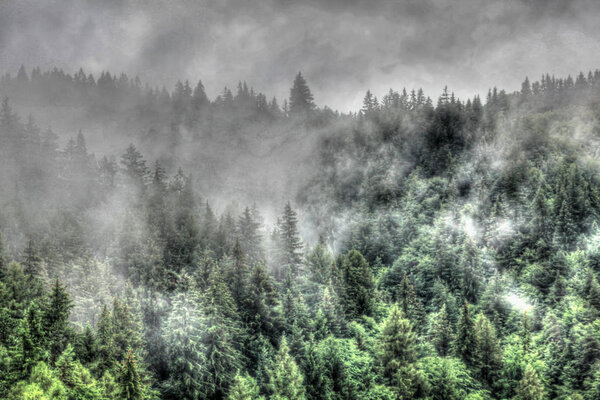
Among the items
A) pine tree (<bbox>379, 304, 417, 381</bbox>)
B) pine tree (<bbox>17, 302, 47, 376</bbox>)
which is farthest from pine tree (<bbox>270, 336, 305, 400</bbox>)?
pine tree (<bbox>17, 302, 47, 376</bbox>)

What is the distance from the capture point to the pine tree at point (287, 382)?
131ft

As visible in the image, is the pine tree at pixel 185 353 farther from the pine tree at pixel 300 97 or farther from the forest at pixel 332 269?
the pine tree at pixel 300 97

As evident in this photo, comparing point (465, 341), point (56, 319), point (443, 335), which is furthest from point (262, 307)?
point (465, 341)

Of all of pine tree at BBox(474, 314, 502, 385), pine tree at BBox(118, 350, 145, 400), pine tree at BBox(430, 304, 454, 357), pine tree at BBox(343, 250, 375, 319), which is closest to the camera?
pine tree at BBox(118, 350, 145, 400)

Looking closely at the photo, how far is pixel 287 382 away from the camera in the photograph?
133ft

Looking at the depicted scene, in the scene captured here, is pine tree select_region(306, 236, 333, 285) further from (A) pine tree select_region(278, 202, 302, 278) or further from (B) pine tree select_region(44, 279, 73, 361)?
(B) pine tree select_region(44, 279, 73, 361)

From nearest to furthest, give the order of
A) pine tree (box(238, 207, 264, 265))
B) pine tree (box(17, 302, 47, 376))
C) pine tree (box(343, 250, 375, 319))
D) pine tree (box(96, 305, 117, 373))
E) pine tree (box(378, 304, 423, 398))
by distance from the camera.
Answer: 1. pine tree (box(17, 302, 47, 376))
2. pine tree (box(96, 305, 117, 373))
3. pine tree (box(378, 304, 423, 398))
4. pine tree (box(343, 250, 375, 319))
5. pine tree (box(238, 207, 264, 265))

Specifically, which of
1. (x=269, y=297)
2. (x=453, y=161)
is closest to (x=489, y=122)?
(x=453, y=161)

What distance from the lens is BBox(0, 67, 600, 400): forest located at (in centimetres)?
3903

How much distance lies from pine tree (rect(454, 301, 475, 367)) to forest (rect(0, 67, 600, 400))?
0.83 ft

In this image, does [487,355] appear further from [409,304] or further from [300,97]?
[300,97]

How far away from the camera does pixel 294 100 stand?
168 m

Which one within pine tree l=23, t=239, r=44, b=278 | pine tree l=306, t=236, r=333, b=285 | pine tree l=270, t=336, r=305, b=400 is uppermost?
pine tree l=23, t=239, r=44, b=278

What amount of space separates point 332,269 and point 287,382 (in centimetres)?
2262
